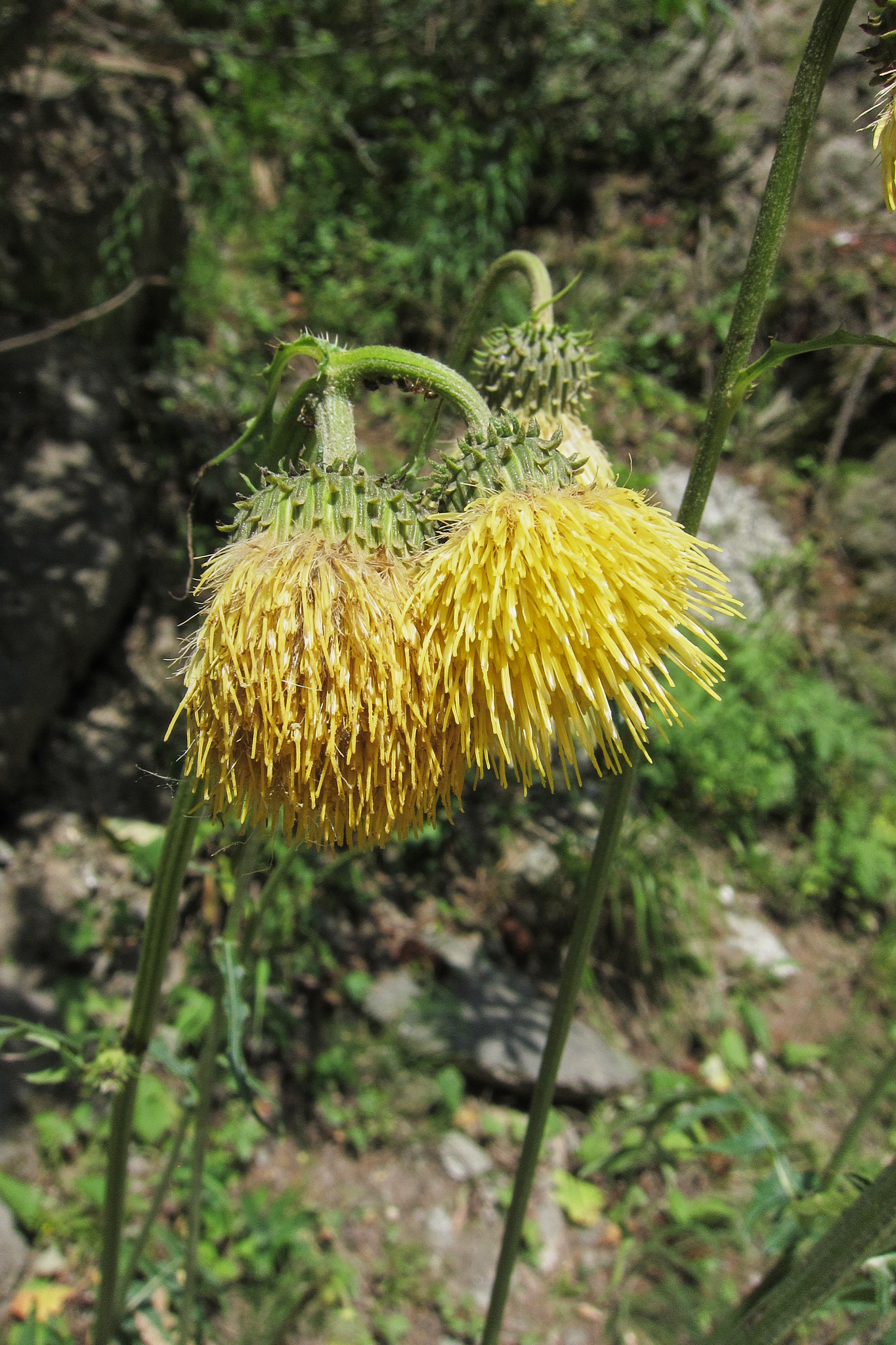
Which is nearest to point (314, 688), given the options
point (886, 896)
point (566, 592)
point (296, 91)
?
point (566, 592)

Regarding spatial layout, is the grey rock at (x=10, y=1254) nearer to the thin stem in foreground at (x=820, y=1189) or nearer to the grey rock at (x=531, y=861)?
the thin stem in foreground at (x=820, y=1189)

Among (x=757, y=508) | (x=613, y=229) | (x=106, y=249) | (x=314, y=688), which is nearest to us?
(x=314, y=688)

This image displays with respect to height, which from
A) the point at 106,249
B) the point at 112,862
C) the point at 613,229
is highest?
the point at 613,229

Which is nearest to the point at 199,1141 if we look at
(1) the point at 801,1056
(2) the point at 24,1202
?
(2) the point at 24,1202

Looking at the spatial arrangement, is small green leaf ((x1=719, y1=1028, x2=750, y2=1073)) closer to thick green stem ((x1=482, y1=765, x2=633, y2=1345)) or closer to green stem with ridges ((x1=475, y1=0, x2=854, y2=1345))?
green stem with ridges ((x1=475, y1=0, x2=854, y2=1345))

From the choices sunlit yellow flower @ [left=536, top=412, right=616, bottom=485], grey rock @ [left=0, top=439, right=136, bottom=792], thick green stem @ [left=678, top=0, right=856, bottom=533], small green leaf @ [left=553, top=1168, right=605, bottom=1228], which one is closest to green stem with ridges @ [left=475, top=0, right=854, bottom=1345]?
thick green stem @ [left=678, top=0, right=856, bottom=533]

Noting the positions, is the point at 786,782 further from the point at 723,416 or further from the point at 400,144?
the point at 400,144

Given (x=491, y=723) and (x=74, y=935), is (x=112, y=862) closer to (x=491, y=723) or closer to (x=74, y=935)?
(x=74, y=935)
